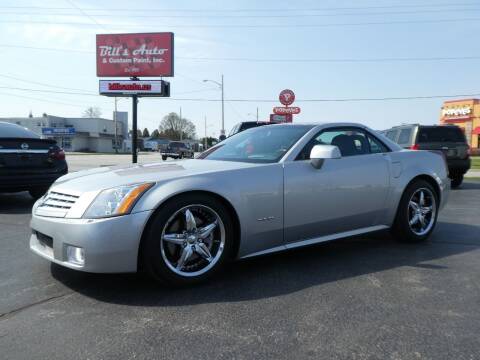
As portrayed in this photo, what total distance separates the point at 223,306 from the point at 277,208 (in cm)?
105

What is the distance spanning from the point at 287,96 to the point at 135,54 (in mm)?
11676

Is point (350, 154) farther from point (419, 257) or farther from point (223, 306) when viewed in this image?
point (223, 306)

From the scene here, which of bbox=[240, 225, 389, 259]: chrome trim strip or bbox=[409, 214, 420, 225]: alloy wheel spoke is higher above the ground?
bbox=[409, 214, 420, 225]: alloy wheel spoke

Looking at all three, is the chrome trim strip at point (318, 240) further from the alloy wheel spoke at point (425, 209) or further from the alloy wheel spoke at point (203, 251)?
the alloy wheel spoke at point (425, 209)

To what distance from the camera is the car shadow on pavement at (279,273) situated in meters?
3.25

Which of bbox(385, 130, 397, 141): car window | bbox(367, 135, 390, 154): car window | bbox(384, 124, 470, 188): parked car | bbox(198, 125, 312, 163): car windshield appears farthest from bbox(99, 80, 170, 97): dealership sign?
bbox(367, 135, 390, 154): car window

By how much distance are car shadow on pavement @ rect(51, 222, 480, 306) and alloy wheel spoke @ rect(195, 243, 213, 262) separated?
8.3 inches

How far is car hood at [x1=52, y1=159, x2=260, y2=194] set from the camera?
3367mm

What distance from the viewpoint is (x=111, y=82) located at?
21781mm

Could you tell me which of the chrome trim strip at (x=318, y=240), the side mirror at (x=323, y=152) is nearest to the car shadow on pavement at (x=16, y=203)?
the chrome trim strip at (x=318, y=240)

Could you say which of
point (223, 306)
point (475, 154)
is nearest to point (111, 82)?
point (223, 306)

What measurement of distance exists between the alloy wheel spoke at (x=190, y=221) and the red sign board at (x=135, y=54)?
70.0ft

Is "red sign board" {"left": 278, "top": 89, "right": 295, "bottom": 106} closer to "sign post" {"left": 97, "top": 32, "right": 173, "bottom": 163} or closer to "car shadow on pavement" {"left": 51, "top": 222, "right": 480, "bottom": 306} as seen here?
"sign post" {"left": 97, "top": 32, "right": 173, "bottom": 163}

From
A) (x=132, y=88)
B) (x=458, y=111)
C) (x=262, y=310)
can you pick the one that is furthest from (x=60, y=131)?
(x=262, y=310)
